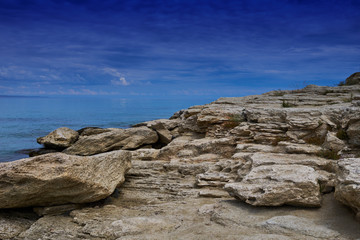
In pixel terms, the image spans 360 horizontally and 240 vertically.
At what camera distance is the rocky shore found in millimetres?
7785

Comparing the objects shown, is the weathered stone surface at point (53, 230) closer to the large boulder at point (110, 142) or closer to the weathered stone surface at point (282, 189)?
the weathered stone surface at point (282, 189)

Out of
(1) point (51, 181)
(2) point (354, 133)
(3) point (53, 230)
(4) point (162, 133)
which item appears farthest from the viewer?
(4) point (162, 133)

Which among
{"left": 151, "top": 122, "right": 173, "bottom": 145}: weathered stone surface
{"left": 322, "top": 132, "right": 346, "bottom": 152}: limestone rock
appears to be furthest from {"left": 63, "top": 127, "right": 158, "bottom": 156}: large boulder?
{"left": 322, "top": 132, "right": 346, "bottom": 152}: limestone rock

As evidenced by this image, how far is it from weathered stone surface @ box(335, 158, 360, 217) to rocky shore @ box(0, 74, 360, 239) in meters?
0.03

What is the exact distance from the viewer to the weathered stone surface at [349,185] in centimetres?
716

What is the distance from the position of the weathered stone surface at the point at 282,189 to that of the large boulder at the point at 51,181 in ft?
16.0

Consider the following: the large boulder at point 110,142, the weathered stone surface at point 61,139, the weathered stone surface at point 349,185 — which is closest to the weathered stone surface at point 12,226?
the weathered stone surface at point 349,185

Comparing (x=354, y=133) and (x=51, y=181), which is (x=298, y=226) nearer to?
(x=354, y=133)

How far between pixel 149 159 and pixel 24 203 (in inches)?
300

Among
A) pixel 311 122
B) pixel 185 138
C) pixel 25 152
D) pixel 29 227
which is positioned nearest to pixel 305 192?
pixel 311 122

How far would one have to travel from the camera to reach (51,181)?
955 cm

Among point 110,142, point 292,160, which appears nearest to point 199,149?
point 292,160

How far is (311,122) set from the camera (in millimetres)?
14430

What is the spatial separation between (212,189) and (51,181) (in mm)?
5871
